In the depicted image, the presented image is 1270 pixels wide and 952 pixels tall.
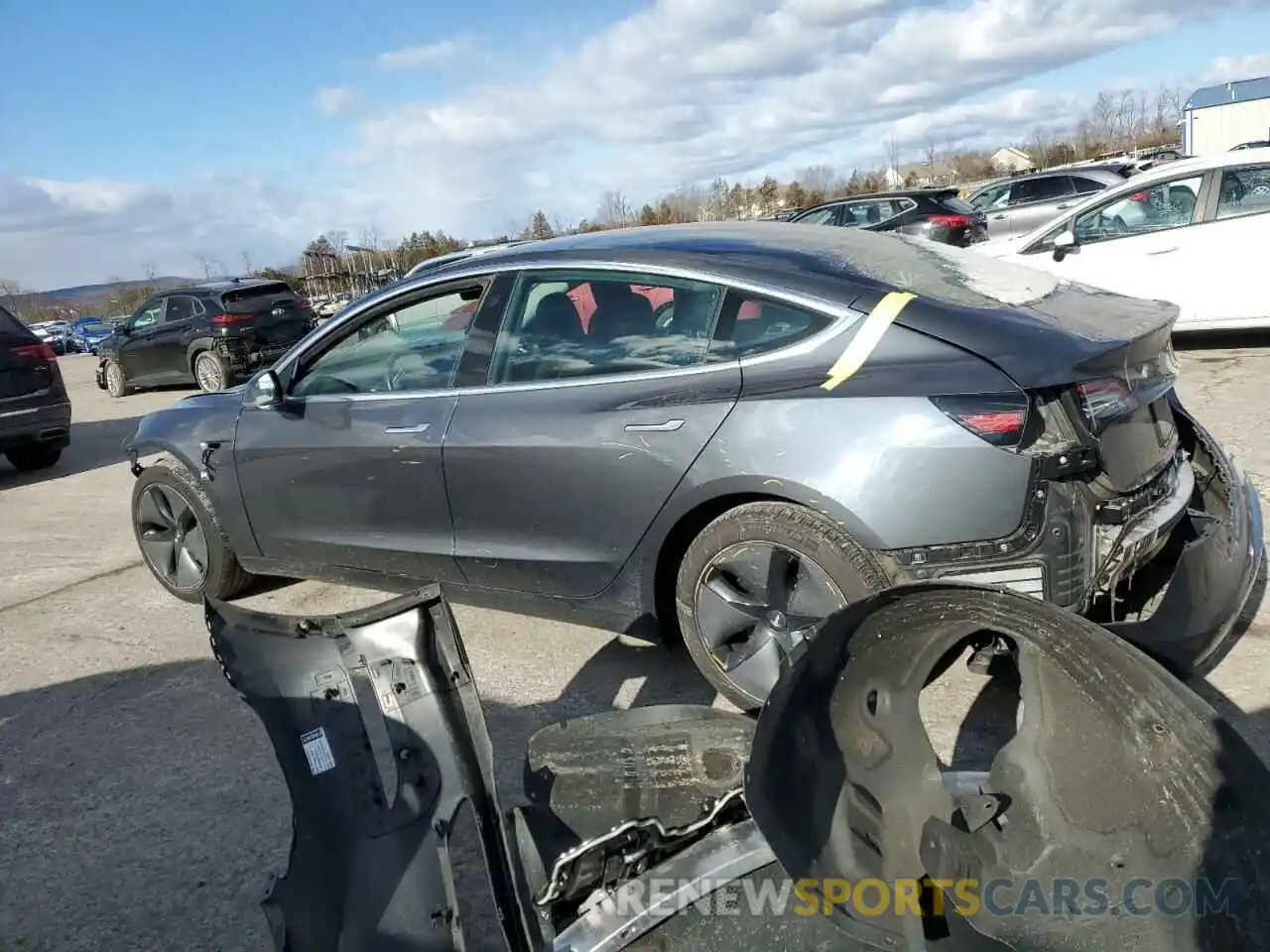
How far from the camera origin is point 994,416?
2729 millimetres

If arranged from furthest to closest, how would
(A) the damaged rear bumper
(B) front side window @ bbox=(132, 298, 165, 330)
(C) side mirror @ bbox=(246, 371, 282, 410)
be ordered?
(B) front side window @ bbox=(132, 298, 165, 330), (C) side mirror @ bbox=(246, 371, 282, 410), (A) the damaged rear bumper

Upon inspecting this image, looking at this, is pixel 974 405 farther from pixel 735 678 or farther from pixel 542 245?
pixel 542 245

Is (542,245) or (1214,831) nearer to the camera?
(1214,831)

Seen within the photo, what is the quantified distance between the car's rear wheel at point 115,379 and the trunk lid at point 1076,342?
48.7 ft

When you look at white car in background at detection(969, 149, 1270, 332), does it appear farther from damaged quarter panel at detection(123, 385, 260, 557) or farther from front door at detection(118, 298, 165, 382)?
front door at detection(118, 298, 165, 382)

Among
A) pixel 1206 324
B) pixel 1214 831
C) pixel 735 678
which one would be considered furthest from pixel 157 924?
pixel 1206 324

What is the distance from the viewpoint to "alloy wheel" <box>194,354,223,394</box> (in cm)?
1386

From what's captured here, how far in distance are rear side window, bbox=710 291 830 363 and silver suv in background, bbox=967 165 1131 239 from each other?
1487 cm

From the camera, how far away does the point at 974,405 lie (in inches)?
108

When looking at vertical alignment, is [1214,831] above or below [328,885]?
above

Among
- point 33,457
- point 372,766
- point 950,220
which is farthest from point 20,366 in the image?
point 950,220

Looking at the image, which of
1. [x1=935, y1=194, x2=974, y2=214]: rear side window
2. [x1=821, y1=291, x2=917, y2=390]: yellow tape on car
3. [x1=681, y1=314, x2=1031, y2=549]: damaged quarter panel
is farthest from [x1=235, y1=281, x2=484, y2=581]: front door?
[x1=935, y1=194, x2=974, y2=214]: rear side window

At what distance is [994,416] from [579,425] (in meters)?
1.34

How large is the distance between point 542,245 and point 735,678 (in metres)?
1.84
